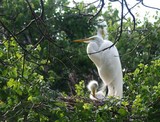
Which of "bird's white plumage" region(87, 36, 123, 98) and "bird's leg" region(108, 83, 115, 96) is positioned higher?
"bird's white plumage" region(87, 36, 123, 98)

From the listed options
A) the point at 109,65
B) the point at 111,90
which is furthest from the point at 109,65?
the point at 111,90

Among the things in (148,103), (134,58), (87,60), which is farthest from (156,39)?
(148,103)

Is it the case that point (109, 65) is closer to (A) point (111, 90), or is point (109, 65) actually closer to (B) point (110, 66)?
(B) point (110, 66)

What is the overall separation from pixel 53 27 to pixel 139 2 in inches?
200

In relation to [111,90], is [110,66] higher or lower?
higher

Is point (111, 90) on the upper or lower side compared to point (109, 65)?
lower

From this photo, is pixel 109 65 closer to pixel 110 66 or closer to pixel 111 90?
pixel 110 66

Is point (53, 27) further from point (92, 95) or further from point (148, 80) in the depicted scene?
point (148, 80)

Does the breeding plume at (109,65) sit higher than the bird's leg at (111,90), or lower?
higher

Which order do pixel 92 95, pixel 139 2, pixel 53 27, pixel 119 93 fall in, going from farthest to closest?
pixel 53 27 < pixel 119 93 < pixel 92 95 < pixel 139 2

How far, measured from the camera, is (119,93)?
4105 millimetres

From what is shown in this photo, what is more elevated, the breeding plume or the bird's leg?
the breeding plume

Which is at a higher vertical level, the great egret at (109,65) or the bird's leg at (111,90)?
the great egret at (109,65)

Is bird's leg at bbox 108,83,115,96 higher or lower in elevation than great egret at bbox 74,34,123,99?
lower
